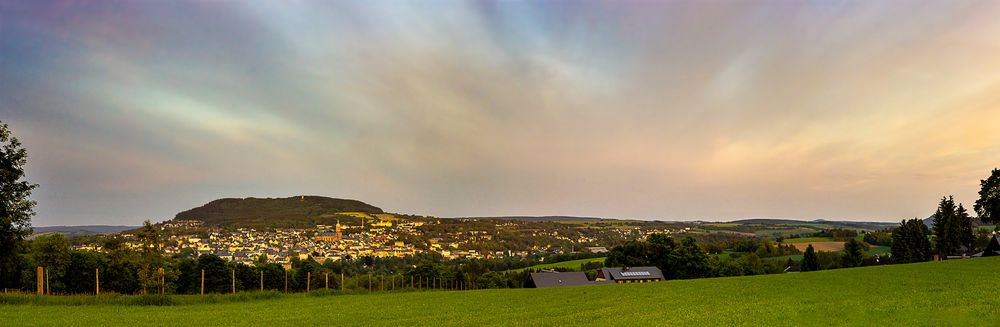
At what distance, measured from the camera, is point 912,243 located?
312 ft

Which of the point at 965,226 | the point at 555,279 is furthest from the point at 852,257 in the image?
the point at 555,279

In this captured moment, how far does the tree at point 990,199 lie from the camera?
196 ft

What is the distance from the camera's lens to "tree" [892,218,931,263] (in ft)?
310

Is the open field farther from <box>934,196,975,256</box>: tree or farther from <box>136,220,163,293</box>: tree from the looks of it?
<box>136,220,163,293</box>: tree

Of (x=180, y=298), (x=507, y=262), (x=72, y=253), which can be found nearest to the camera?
(x=180, y=298)

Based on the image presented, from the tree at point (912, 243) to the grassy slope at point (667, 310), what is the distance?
7500cm

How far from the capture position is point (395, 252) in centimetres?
19400

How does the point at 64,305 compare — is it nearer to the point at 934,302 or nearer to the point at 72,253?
the point at 934,302

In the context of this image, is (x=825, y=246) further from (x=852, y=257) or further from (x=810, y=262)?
(x=852, y=257)

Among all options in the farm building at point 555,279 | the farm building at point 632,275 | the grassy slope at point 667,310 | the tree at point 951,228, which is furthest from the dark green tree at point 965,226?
the grassy slope at point 667,310

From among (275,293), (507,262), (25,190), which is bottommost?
(507,262)

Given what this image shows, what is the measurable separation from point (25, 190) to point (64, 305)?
17640 mm

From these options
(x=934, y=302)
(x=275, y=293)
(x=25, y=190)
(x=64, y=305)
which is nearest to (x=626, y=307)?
(x=934, y=302)

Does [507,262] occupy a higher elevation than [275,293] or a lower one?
lower
